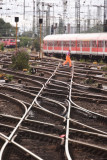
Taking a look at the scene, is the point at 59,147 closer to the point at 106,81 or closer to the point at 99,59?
the point at 106,81

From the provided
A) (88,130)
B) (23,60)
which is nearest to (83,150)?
(88,130)

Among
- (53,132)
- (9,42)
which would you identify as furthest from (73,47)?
(9,42)

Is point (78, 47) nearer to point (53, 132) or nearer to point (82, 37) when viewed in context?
point (82, 37)

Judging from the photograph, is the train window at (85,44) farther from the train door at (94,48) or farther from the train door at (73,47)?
the train door at (73,47)

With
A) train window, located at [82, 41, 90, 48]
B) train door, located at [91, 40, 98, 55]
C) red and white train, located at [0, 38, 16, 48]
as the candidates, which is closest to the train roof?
train window, located at [82, 41, 90, 48]

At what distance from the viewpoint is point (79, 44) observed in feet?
110

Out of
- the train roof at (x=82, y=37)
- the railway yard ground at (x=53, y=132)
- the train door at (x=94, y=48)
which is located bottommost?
the railway yard ground at (x=53, y=132)

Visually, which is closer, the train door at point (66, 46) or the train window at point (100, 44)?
the train window at point (100, 44)

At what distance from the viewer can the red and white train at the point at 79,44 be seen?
98.9 ft

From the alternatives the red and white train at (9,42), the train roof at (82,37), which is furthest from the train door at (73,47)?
the red and white train at (9,42)

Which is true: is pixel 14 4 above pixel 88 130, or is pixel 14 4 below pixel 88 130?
above

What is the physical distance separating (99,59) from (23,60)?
11.8 metres

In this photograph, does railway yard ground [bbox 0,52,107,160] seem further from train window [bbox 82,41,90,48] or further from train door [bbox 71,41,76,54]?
train door [bbox 71,41,76,54]

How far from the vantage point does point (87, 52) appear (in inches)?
1265
